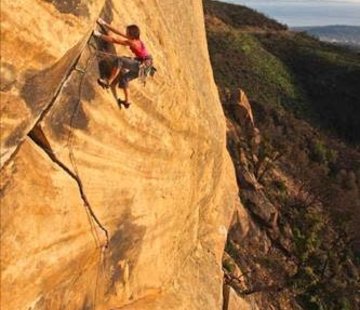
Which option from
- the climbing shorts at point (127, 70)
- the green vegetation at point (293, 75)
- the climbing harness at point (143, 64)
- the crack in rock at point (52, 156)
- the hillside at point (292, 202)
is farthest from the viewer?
the green vegetation at point (293, 75)

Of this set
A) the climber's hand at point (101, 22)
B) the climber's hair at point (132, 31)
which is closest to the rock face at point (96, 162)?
the climber's hand at point (101, 22)

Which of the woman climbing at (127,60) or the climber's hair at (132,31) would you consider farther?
the climber's hair at (132,31)

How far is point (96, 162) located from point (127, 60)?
6.13 feet

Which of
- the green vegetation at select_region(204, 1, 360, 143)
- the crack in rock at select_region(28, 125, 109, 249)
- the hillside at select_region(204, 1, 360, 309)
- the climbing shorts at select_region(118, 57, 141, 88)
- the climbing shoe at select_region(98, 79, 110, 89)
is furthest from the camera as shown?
the green vegetation at select_region(204, 1, 360, 143)

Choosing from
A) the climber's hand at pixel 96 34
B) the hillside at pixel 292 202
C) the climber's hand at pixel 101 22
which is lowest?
the hillside at pixel 292 202

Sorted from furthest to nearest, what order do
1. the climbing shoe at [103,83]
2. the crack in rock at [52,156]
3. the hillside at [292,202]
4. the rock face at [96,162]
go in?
the hillside at [292,202]
the climbing shoe at [103,83]
the crack in rock at [52,156]
the rock face at [96,162]

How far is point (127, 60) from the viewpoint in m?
10.5

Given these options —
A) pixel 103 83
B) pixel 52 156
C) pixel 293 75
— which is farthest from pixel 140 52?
pixel 293 75

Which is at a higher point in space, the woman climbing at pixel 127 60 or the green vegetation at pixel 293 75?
the woman climbing at pixel 127 60

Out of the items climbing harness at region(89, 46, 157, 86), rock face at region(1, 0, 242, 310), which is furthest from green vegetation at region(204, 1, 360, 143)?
climbing harness at region(89, 46, 157, 86)

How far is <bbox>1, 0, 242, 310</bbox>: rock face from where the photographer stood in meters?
8.35

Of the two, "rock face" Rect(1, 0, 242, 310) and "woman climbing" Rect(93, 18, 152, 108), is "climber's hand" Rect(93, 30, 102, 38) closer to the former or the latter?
"woman climbing" Rect(93, 18, 152, 108)

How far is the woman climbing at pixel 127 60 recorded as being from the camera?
1019cm

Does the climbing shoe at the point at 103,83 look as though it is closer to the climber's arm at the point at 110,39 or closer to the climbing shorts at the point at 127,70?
the climbing shorts at the point at 127,70
